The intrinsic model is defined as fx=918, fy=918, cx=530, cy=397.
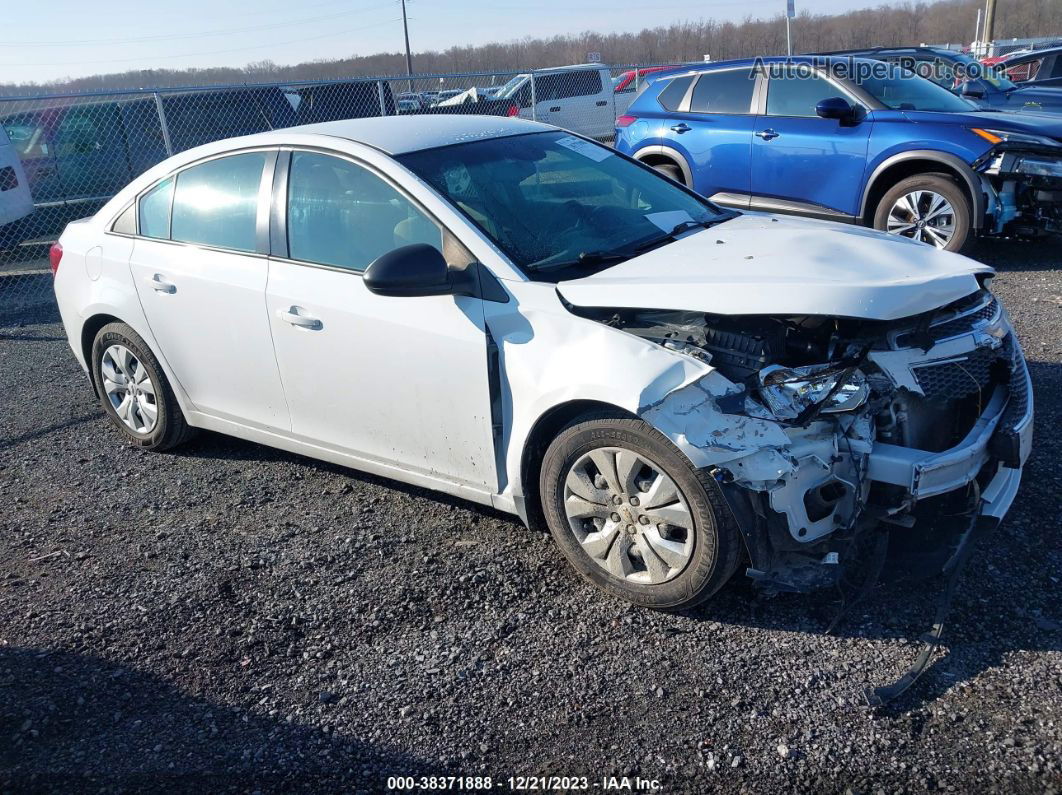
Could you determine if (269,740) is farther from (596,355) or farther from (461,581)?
(596,355)

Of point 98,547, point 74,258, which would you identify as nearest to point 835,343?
point 98,547

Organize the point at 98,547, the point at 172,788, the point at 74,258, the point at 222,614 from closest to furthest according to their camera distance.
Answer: the point at 172,788
the point at 222,614
the point at 98,547
the point at 74,258

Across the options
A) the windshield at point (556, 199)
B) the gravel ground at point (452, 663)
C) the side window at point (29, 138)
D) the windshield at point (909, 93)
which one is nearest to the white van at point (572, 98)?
the side window at point (29, 138)

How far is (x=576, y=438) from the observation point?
3432mm

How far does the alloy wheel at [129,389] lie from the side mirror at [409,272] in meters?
2.14

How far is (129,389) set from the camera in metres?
5.30

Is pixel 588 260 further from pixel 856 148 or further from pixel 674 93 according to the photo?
pixel 674 93

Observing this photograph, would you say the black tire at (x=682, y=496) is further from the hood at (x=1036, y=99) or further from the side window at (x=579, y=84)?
the side window at (x=579, y=84)

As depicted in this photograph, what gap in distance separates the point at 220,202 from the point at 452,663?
2669 mm

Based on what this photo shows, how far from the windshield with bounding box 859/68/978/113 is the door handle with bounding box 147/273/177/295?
21.2 feet

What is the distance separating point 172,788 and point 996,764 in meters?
2.41

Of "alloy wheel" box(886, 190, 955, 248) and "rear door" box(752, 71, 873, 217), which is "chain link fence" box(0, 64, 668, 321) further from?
"alloy wheel" box(886, 190, 955, 248)

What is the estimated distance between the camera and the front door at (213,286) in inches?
173

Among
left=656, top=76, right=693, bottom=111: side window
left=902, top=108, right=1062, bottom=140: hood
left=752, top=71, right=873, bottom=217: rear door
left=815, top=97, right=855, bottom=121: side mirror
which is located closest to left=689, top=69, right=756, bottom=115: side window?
left=656, top=76, right=693, bottom=111: side window
